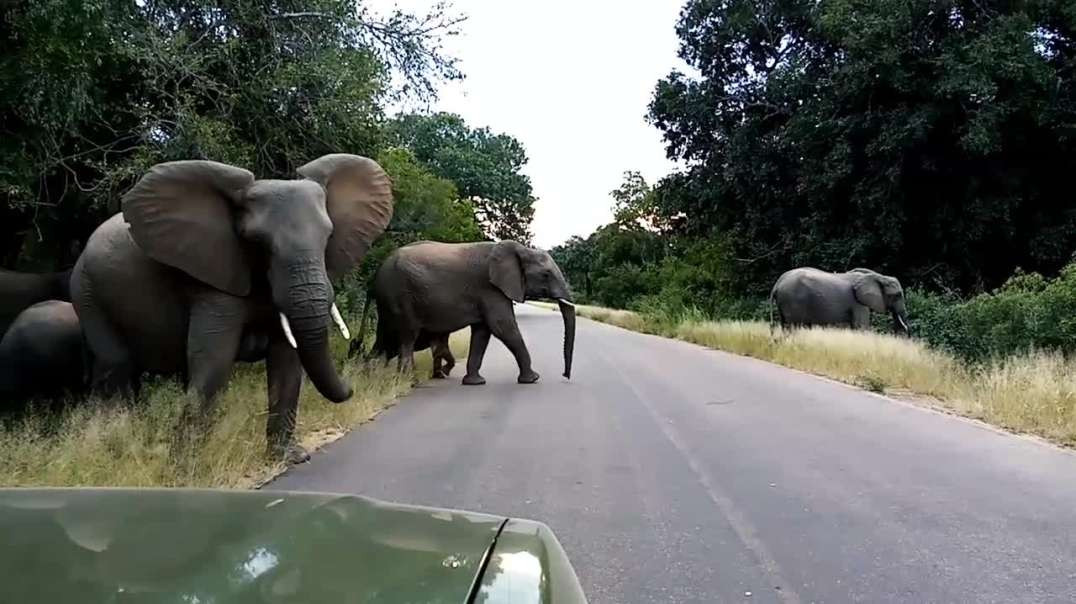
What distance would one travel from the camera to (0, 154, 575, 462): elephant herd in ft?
25.6

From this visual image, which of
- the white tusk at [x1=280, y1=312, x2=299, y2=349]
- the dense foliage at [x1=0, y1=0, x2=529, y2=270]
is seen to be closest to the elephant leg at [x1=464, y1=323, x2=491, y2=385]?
the dense foliage at [x1=0, y1=0, x2=529, y2=270]

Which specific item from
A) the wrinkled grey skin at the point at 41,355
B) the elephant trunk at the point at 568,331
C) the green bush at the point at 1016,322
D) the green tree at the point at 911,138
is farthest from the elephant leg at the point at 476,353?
the green tree at the point at 911,138

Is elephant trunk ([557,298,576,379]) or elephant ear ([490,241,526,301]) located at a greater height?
elephant ear ([490,241,526,301])

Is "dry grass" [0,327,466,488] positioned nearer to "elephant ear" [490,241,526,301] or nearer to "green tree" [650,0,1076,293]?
"elephant ear" [490,241,526,301]

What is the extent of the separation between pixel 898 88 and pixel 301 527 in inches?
1129

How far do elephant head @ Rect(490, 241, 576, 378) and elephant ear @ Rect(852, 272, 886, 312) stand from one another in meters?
11.1

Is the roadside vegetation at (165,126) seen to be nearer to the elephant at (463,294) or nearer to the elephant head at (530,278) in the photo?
the elephant at (463,294)

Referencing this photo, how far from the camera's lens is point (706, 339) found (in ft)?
92.5

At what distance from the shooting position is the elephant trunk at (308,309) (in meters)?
7.57

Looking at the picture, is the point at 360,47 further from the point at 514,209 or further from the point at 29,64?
the point at 514,209

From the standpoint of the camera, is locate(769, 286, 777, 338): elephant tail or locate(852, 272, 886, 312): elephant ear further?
locate(769, 286, 777, 338): elephant tail

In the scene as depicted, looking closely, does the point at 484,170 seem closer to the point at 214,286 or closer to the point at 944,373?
the point at 944,373

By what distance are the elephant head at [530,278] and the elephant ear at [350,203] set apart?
254 inches

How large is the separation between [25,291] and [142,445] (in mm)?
5861
